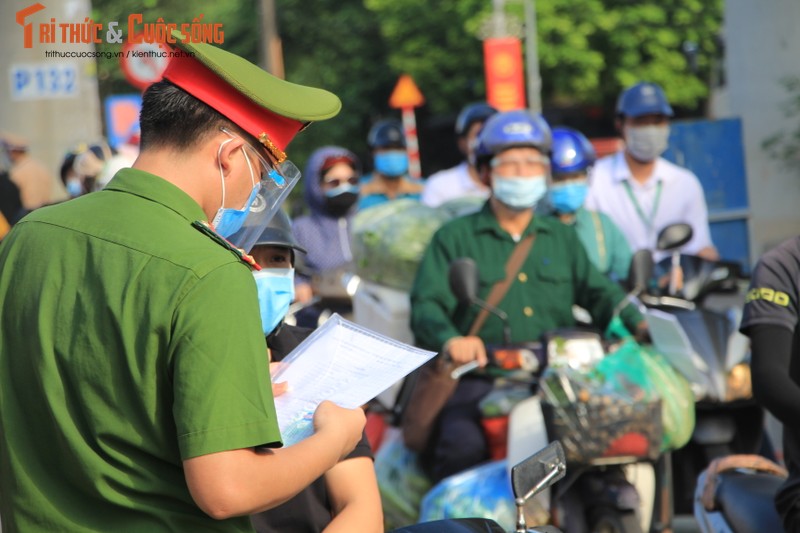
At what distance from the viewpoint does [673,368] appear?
5840mm

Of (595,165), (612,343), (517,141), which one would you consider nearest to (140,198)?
(612,343)

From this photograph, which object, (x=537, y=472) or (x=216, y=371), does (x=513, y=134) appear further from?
(x=216, y=371)

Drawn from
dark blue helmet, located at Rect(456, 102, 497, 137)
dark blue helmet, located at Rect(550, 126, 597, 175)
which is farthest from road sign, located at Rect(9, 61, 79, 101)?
dark blue helmet, located at Rect(550, 126, 597, 175)

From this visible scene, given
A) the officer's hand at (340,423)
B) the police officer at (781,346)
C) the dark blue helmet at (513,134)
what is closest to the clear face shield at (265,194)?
the officer's hand at (340,423)

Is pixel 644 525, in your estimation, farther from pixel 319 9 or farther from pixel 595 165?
pixel 319 9

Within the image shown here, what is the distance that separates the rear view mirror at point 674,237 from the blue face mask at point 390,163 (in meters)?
4.91

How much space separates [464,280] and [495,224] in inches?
33.9

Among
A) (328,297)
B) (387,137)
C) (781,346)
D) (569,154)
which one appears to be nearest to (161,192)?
(781,346)

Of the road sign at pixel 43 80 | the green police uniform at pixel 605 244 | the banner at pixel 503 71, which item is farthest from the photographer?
the banner at pixel 503 71

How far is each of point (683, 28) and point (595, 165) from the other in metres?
33.5

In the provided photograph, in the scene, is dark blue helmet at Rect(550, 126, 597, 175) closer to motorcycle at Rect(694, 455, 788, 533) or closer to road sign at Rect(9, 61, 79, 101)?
motorcycle at Rect(694, 455, 788, 533)

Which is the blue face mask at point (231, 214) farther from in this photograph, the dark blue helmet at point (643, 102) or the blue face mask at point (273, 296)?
the dark blue helmet at point (643, 102)

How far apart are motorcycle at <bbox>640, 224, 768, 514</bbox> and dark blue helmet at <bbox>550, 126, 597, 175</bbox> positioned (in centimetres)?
112

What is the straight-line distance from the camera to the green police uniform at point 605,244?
7.41 meters
